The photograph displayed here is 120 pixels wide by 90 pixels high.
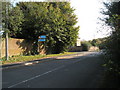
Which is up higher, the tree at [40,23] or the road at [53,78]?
the tree at [40,23]

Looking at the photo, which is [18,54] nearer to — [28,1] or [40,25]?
[40,25]

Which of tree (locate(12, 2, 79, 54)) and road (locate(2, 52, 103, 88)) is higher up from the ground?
tree (locate(12, 2, 79, 54))

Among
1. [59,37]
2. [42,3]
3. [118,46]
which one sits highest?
[42,3]

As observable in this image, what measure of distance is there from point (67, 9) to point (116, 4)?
35.4 m

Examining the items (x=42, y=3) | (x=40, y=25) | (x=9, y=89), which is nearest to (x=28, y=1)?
(x=42, y=3)

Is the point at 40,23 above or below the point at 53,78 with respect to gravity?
above

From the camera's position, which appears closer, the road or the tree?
the road

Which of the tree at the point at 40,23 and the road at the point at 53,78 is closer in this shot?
the road at the point at 53,78

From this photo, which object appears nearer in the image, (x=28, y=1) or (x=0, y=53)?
(x=0, y=53)

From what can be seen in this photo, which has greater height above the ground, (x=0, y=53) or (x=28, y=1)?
(x=28, y=1)

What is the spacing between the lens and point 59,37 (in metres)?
40.0

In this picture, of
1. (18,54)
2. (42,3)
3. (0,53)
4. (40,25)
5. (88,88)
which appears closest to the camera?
(88,88)

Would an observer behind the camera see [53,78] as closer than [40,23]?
Yes

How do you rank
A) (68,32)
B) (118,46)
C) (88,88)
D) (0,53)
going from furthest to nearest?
(68,32) < (0,53) < (88,88) < (118,46)
